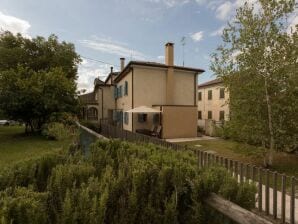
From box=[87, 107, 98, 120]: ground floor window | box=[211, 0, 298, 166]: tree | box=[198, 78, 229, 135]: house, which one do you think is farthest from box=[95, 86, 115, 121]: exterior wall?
box=[211, 0, 298, 166]: tree

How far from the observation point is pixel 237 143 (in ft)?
34.2

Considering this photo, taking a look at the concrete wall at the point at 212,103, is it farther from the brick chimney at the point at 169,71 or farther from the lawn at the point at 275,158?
the lawn at the point at 275,158

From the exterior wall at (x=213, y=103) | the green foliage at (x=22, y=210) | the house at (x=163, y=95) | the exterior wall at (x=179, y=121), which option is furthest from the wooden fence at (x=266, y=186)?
the exterior wall at (x=213, y=103)

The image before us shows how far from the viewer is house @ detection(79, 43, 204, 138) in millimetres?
18781

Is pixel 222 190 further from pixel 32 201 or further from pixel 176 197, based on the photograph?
pixel 32 201

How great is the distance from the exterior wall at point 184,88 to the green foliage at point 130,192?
60.1 feet

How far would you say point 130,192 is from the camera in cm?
257

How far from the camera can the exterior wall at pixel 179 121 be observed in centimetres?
1846

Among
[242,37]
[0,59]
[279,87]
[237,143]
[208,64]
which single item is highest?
[0,59]

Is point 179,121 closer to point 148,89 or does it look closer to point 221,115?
point 148,89

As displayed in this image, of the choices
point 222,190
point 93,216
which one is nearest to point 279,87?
point 222,190

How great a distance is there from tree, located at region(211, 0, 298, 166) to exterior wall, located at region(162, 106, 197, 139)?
359 inches

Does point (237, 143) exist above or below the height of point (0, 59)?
below

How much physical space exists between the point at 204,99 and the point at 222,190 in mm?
31183
